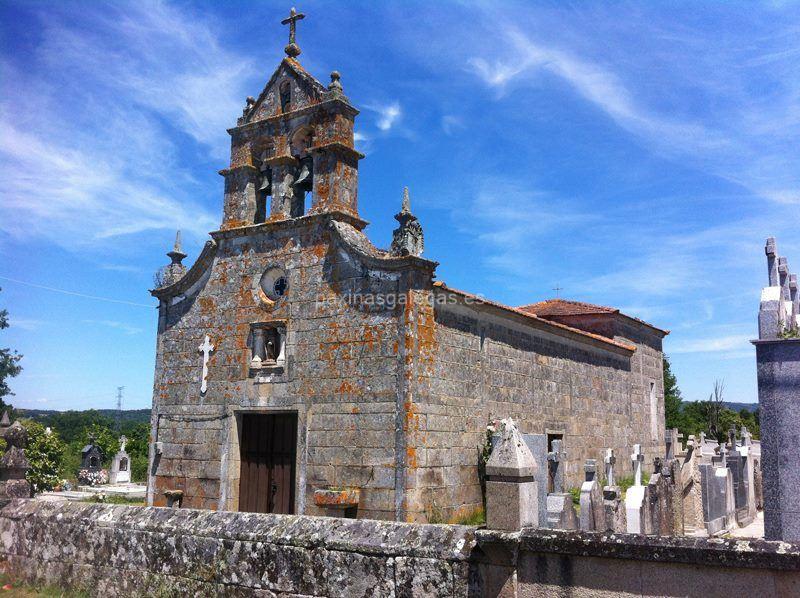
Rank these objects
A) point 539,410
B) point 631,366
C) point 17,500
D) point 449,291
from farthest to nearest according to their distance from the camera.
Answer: point 631,366 → point 539,410 → point 449,291 → point 17,500

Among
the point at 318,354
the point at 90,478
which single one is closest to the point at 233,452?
the point at 318,354

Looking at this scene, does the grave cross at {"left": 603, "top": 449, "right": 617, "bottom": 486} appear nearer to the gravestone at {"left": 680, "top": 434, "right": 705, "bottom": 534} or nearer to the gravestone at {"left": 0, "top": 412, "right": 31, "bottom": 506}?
the gravestone at {"left": 680, "top": 434, "right": 705, "bottom": 534}

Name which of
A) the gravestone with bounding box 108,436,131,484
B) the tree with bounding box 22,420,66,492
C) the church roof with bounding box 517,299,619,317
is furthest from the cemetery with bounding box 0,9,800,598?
the gravestone with bounding box 108,436,131,484

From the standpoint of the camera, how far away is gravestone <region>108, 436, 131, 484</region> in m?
27.7

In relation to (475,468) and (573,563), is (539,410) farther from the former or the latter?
(573,563)

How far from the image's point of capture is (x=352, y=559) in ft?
16.7

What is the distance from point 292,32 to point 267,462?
8763 millimetres

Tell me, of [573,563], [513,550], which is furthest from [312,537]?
[573,563]

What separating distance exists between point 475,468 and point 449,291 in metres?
3.28

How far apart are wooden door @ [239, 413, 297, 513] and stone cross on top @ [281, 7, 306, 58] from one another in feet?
24.3

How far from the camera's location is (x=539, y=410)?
1521 cm

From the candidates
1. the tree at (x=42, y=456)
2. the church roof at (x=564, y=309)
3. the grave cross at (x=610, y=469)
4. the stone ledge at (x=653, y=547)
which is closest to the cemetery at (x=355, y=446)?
the stone ledge at (x=653, y=547)

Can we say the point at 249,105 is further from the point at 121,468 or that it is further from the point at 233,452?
the point at 121,468

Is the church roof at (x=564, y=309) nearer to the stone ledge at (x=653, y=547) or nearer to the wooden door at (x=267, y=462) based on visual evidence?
the wooden door at (x=267, y=462)
